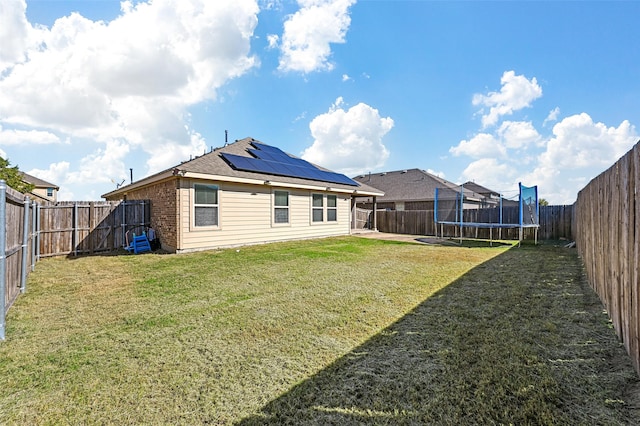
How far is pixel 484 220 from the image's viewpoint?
614 inches

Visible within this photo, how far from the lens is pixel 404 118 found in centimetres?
1493

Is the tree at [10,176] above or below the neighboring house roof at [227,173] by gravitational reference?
above

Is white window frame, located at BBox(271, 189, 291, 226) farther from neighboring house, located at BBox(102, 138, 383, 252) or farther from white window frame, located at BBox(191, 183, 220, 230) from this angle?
white window frame, located at BBox(191, 183, 220, 230)

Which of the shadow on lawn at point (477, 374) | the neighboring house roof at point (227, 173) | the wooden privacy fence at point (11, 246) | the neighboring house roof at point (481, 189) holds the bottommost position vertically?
the shadow on lawn at point (477, 374)

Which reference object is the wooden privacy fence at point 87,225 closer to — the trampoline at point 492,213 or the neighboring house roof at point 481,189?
the trampoline at point 492,213

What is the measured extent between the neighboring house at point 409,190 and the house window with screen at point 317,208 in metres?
10.9

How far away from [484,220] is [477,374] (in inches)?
610

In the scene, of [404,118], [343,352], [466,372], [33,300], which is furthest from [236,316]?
[404,118]

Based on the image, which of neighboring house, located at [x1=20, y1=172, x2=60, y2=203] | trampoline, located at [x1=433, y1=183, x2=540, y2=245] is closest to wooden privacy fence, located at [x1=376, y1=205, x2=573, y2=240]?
trampoline, located at [x1=433, y1=183, x2=540, y2=245]

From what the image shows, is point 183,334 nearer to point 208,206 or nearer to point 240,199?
point 208,206


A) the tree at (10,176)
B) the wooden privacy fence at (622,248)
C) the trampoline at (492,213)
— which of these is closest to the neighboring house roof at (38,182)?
the tree at (10,176)

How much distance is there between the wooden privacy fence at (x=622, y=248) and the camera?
227 cm

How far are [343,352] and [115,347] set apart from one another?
2301 millimetres

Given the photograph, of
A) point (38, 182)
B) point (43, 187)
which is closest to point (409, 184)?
point (43, 187)
